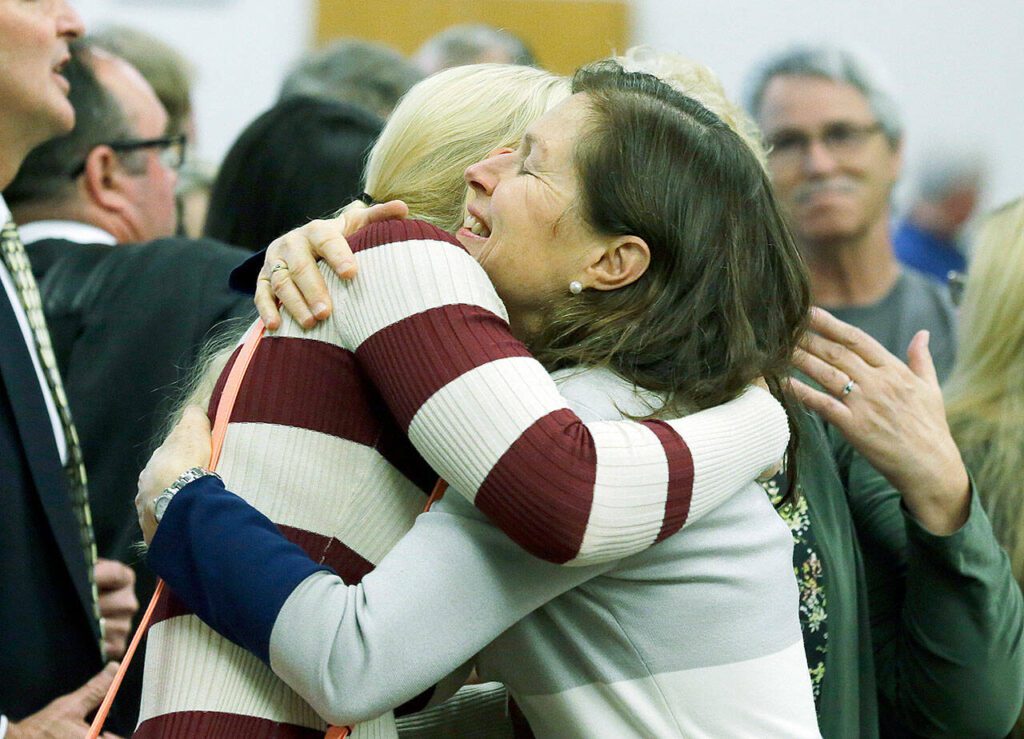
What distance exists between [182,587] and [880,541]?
107 centimetres

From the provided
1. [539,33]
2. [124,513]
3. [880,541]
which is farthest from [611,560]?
[539,33]

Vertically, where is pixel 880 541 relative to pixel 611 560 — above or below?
below

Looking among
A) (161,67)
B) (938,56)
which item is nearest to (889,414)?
(161,67)

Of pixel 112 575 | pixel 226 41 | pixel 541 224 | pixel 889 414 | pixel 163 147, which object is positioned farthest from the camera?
pixel 226 41

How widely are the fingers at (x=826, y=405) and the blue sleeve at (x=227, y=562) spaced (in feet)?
2.58

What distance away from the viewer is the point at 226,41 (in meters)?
6.64

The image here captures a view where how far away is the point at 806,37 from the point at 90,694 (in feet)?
18.0

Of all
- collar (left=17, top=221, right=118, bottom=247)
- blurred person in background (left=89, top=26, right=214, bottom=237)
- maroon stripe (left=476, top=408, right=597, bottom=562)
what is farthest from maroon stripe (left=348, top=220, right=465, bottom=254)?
blurred person in background (left=89, top=26, right=214, bottom=237)

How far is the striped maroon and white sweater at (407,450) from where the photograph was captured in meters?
1.18

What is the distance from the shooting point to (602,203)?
4.46ft

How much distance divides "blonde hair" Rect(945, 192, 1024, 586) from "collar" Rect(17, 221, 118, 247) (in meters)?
1.52

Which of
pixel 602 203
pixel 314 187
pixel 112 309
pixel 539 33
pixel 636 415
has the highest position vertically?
pixel 602 203

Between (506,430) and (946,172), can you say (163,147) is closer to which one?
(506,430)

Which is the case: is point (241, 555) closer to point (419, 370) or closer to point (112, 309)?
point (419, 370)
